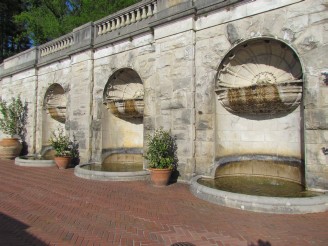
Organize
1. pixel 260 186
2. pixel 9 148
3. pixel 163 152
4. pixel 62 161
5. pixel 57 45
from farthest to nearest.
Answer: pixel 9 148
pixel 57 45
pixel 62 161
pixel 163 152
pixel 260 186

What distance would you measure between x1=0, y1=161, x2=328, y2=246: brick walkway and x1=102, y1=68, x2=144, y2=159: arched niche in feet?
13.3

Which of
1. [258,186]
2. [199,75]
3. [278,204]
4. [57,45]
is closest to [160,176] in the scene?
[258,186]

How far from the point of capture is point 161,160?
786 cm

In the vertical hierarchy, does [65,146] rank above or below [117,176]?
above

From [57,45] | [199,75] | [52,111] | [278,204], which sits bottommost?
[278,204]

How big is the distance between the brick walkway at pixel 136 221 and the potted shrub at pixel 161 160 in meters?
0.48

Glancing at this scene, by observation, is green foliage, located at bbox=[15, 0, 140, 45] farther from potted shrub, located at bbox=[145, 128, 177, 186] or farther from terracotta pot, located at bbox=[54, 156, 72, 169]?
potted shrub, located at bbox=[145, 128, 177, 186]

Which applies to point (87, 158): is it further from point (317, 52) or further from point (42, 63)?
point (317, 52)

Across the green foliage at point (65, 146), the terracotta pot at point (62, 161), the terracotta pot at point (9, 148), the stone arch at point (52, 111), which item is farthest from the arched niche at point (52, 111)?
the terracotta pot at point (62, 161)

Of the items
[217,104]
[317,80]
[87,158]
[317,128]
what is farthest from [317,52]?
[87,158]

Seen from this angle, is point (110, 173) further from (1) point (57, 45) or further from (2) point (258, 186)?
(1) point (57, 45)

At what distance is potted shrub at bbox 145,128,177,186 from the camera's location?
7730 mm

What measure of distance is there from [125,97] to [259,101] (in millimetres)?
5681

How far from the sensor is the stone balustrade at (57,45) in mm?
12864
